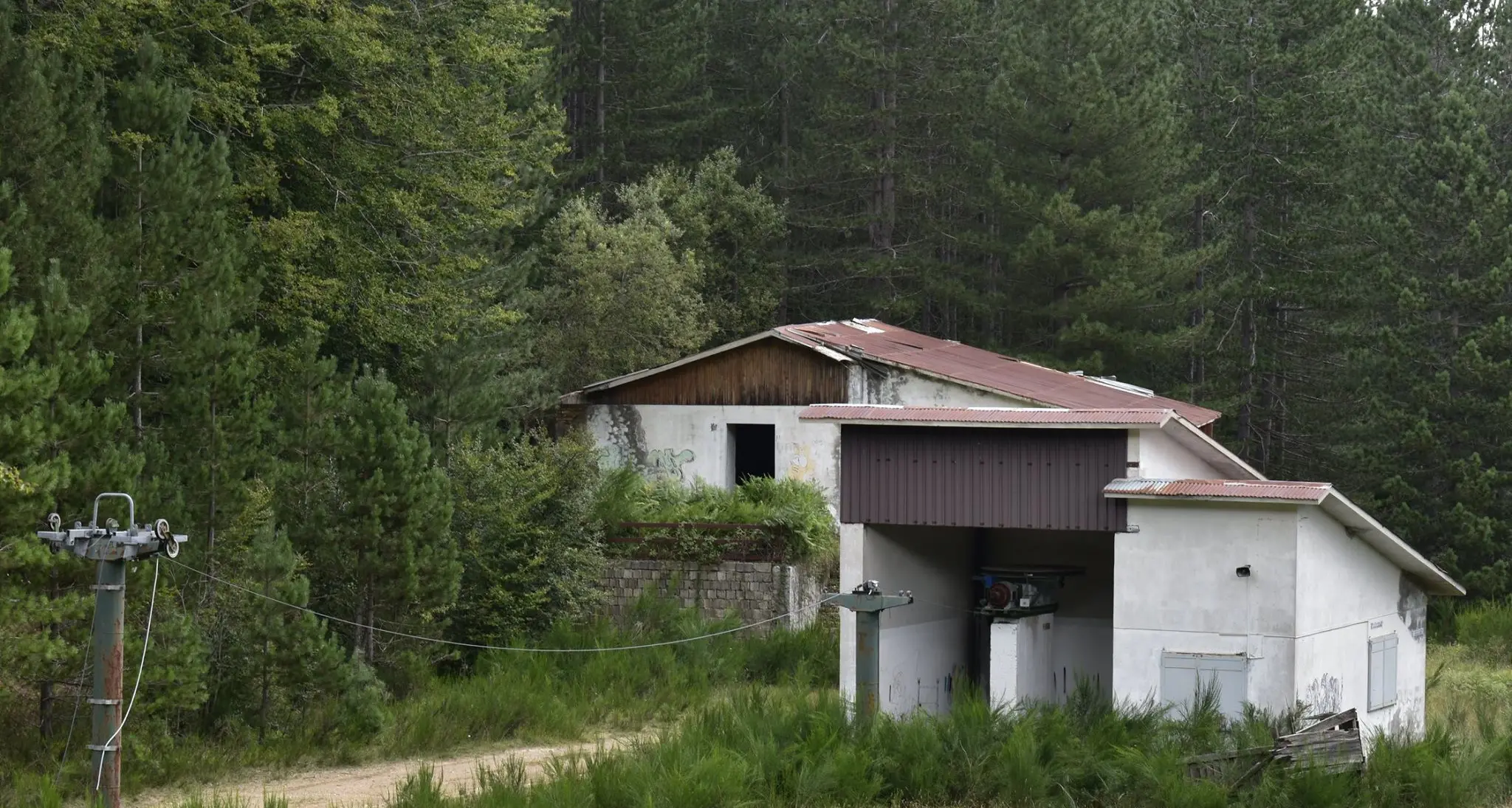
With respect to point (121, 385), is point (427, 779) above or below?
below

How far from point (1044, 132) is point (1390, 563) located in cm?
2289

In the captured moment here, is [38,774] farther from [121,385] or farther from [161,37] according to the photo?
[161,37]

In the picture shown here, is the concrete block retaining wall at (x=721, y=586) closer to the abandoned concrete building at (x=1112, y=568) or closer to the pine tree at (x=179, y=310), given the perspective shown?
the abandoned concrete building at (x=1112, y=568)

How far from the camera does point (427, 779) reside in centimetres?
1404

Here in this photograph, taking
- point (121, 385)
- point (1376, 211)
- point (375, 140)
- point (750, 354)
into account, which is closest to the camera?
point (121, 385)

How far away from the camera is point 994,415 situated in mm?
18297

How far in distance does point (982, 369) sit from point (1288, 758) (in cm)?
1821

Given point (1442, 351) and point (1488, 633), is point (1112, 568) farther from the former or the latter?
point (1442, 351)

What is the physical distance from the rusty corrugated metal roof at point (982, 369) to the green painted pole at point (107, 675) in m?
17.7

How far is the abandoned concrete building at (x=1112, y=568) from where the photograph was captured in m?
17.3

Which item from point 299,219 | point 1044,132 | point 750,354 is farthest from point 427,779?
point 1044,132

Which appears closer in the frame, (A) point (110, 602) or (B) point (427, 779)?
(A) point (110, 602)

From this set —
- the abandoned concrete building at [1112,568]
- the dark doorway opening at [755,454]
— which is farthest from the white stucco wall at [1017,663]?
the dark doorway opening at [755,454]

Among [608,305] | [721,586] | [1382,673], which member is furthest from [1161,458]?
[608,305]
